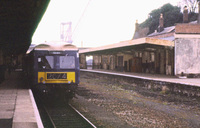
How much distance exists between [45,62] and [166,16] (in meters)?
52.5

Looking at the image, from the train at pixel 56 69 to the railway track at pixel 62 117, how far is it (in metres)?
0.74

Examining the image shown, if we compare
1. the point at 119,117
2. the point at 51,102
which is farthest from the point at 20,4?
the point at 51,102

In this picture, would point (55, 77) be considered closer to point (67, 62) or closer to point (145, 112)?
point (67, 62)

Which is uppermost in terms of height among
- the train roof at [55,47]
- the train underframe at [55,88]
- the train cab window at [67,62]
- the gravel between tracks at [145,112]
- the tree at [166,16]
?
the tree at [166,16]

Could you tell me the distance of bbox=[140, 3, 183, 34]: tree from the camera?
196 ft

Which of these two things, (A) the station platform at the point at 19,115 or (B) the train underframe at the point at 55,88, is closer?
(A) the station platform at the point at 19,115

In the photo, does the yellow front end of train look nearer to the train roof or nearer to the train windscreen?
the train windscreen

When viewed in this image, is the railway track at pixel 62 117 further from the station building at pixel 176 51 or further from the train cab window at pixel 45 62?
the station building at pixel 176 51

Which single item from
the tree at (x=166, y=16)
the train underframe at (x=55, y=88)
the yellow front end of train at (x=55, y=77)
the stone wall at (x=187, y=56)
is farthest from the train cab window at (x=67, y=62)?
the tree at (x=166, y=16)

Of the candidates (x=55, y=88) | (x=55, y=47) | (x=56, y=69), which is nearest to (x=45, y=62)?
(x=56, y=69)

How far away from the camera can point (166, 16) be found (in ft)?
201

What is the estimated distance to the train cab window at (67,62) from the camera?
12.6 meters

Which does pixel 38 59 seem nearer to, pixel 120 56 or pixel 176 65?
pixel 176 65

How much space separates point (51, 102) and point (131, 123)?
5.79 m
